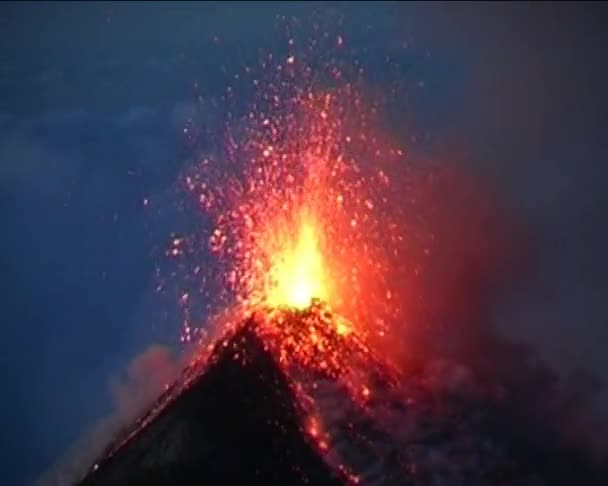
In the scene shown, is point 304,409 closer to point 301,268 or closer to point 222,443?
point 222,443

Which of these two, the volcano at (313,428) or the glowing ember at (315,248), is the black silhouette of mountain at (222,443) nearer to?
the volcano at (313,428)

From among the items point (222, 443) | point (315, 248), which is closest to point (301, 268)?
point (315, 248)

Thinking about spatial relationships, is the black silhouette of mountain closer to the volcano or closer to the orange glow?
the volcano

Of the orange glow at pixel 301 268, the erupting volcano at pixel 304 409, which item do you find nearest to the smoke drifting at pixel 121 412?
the erupting volcano at pixel 304 409

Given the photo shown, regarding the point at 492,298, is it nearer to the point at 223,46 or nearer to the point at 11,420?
the point at 11,420

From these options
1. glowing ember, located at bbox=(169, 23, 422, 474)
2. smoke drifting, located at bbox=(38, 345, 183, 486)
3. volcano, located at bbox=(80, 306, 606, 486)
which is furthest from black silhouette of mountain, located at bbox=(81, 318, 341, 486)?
smoke drifting, located at bbox=(38, 345, 183, 486)

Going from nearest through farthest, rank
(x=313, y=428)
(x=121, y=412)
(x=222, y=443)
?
(x=222, y=443), (x=313, y=428), (x=121, y=412)

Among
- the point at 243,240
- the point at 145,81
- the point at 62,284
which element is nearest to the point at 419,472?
the point at 243,240

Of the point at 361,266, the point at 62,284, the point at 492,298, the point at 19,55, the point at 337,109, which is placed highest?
the point at 19,55
